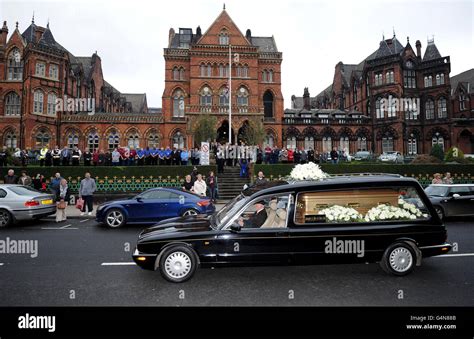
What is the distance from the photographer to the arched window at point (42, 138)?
33.1 metres

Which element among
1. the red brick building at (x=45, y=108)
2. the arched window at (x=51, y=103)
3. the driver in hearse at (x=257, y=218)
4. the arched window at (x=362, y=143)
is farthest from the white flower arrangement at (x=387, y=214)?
the arched window at (x=51, y=103)

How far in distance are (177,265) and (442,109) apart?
4709cm

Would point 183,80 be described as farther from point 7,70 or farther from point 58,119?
point 7,70

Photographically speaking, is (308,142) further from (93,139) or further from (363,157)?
(93,139)

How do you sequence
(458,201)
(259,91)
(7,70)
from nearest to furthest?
(458,201), (7,70), (259,91)

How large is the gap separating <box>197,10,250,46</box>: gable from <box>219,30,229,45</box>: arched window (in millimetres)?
299

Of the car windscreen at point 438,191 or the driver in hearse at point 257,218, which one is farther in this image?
the car windscreen at point 438,191

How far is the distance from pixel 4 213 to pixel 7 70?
3268 centimetres

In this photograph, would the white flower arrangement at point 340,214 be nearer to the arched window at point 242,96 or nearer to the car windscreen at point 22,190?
the car windscreen at point 22,190

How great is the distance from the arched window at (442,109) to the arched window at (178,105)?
117 feet

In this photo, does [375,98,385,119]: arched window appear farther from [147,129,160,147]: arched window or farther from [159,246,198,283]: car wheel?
[159,246,198,283]: car wheel
